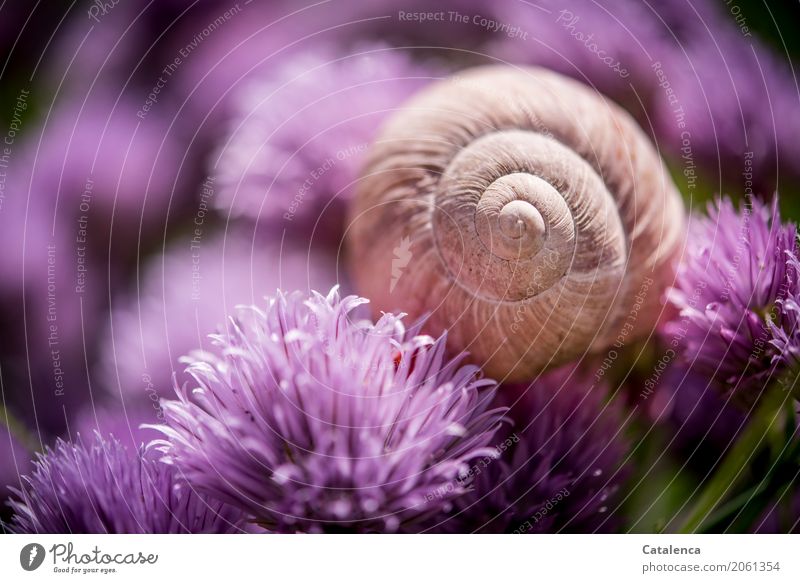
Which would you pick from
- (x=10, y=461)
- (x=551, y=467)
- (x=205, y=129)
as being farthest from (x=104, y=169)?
(x=551, y=467)

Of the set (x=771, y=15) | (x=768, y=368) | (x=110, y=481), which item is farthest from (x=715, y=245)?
(x=110, y=481)


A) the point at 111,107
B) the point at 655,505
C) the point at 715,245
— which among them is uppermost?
the point at 111,107

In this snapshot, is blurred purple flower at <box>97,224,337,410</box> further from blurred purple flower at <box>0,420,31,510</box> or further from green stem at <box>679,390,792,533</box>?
green stem at <box>679,390,792,533</box>

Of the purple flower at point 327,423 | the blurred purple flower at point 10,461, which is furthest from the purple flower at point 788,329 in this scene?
the blurred purple flower at point 10,461

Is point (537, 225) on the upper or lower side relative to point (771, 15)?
lower

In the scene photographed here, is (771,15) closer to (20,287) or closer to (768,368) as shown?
(768,368)

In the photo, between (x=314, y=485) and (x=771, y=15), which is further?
(x=771, y=15)

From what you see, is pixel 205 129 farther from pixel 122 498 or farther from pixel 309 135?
pixel 122 498
